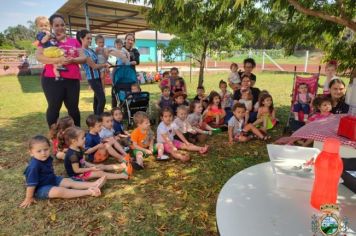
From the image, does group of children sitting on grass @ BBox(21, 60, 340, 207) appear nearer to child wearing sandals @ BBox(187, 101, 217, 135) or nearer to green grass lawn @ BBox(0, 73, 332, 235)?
child wearing sandals @ BBox(187, 101, 217, 135)

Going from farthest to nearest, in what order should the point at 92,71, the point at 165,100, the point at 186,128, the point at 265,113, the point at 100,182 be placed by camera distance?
the point at 165,100, the point at 265,113, the point at 92,71, the point at 186,128, the point at 100,182

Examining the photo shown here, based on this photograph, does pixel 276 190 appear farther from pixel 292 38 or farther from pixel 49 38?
pixel 292 38

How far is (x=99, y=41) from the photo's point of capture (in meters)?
6.42

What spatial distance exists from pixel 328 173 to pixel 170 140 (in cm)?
355

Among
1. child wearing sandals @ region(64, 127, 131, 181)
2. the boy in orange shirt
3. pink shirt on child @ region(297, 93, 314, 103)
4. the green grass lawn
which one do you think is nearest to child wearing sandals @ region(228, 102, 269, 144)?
the green grass lawn

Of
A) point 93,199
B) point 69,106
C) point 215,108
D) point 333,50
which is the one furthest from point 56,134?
point 333,50

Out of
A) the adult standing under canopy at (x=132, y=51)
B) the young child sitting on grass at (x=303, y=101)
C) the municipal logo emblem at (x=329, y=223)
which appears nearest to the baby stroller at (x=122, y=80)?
the adult standing under canopy at (x=132, y=51)

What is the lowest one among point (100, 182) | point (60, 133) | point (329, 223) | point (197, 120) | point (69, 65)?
point (100, 182)

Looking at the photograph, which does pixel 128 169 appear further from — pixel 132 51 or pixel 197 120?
pixel 132 51

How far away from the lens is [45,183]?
3311mm

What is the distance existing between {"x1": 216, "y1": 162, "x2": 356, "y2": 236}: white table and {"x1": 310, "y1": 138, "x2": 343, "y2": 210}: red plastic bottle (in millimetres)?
93

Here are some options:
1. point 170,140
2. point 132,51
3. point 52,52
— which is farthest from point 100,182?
point 132,51

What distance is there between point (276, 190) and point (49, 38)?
3982 millimetres

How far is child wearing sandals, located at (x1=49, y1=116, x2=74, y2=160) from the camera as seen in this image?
4.29 metres
